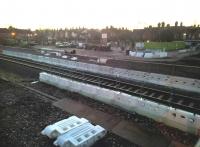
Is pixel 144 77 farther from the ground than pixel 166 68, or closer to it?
closer to it

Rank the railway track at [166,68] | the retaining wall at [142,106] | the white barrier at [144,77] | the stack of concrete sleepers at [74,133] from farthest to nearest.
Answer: the railway track at [166,68] < the white barrier at [144,77] < the retaining wall at [142,106] < the stack of concrete sleepers at [74,133]

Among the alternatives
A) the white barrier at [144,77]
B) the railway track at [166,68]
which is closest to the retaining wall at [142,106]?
the white barrier at [144,77]

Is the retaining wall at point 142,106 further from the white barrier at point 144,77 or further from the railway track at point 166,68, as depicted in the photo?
the railway track at point 166,68

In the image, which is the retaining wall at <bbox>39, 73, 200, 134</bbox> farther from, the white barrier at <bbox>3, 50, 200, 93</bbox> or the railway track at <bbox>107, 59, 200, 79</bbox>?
the railway track at <bbox>107, 59, 200, 79</bbox>

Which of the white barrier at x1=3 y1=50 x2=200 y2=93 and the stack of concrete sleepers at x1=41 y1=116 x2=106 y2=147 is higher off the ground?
the white barrier at x1=3 y1=50 x2=200 y2=93

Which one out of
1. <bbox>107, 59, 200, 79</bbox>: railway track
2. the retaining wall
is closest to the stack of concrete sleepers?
the retaining wall

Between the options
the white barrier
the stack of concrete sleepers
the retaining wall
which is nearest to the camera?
the stack of concrete sleepers

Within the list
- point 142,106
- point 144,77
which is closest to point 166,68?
point 144,77

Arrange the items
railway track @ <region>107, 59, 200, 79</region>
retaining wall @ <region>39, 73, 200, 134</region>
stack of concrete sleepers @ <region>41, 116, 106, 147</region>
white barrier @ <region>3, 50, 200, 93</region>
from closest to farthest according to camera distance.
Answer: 1. stack of concrete sleepers @ <region>41, 116, 106, 147</region>
2. retaining wall @ <region>39, 73, 200, 134</region>
3. white barrier @ <region>3, 50, 200, 93</region>
4. railway track @ <region>107, 59, 200, 79</region>

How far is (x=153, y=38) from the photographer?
234 ft

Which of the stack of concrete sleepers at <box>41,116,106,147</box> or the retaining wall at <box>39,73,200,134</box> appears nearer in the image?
the stack of concrete sleepers at <box>41,116,106,147</box>

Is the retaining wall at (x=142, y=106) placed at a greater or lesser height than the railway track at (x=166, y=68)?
lesser

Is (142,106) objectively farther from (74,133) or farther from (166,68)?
(166,68)

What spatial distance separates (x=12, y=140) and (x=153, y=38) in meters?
71.4
